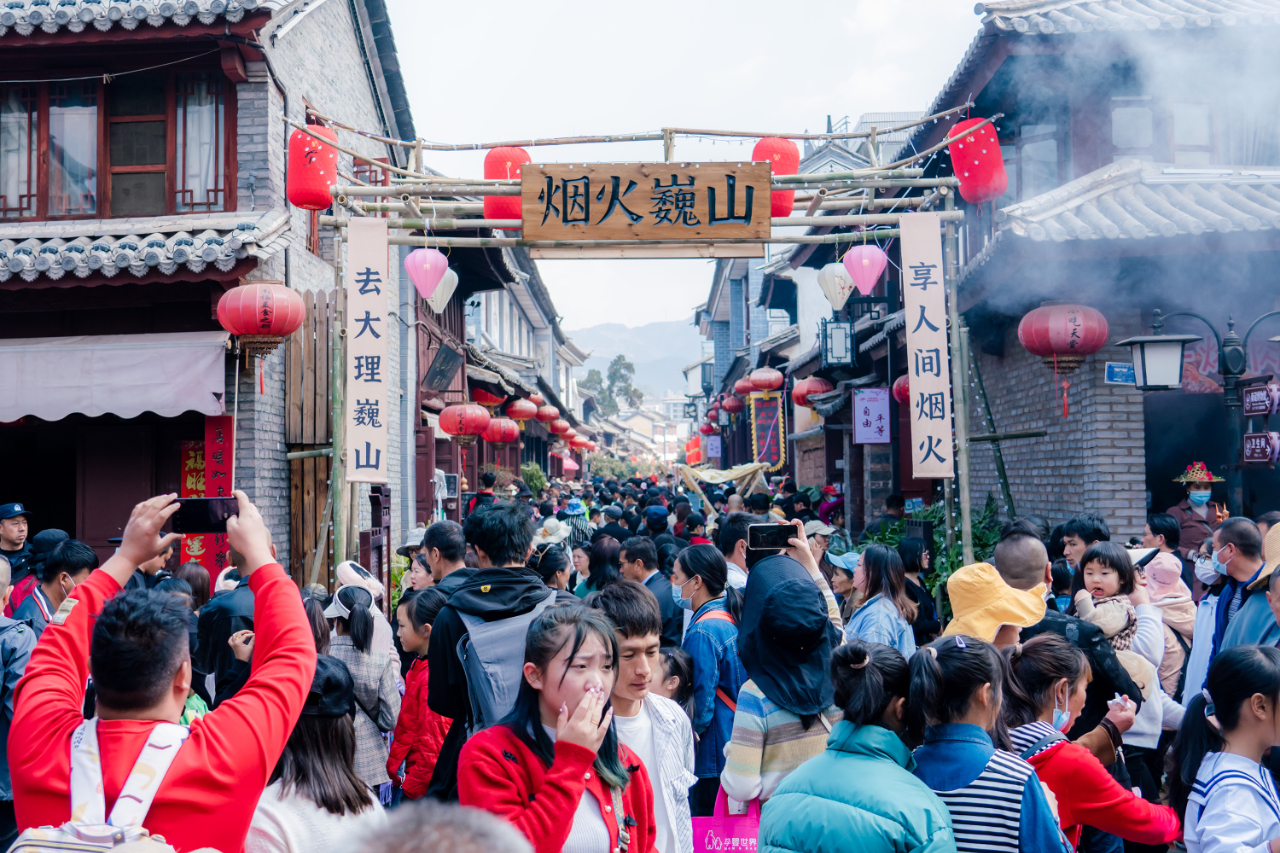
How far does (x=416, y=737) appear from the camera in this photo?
13.9ft

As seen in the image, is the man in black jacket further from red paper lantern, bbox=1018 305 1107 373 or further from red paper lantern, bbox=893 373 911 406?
red paper lantern, bbox=893 373 911 406

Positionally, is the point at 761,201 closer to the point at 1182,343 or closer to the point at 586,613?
the point at 1182,343

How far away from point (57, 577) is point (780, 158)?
22.5ft

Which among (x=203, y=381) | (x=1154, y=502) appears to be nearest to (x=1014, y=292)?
(x=1154, y=502)

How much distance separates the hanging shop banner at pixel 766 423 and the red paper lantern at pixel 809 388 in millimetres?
5417

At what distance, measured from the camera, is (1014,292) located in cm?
929

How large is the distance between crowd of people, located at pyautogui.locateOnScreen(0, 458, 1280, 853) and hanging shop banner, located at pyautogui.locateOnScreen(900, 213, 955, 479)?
2.95 meters

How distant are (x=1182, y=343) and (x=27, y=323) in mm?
11158

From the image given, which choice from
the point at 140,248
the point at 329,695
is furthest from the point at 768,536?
the point at 140,248

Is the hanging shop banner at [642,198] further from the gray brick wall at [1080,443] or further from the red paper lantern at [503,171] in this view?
the gray brick wall at [1080,443]

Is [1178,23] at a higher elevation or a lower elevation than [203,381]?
higher

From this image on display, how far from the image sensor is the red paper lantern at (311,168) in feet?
26.7

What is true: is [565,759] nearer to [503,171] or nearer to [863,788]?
[863,788]

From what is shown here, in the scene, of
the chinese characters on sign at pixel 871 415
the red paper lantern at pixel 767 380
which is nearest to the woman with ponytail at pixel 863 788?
the chinese characters on sign at pixel 871 415
